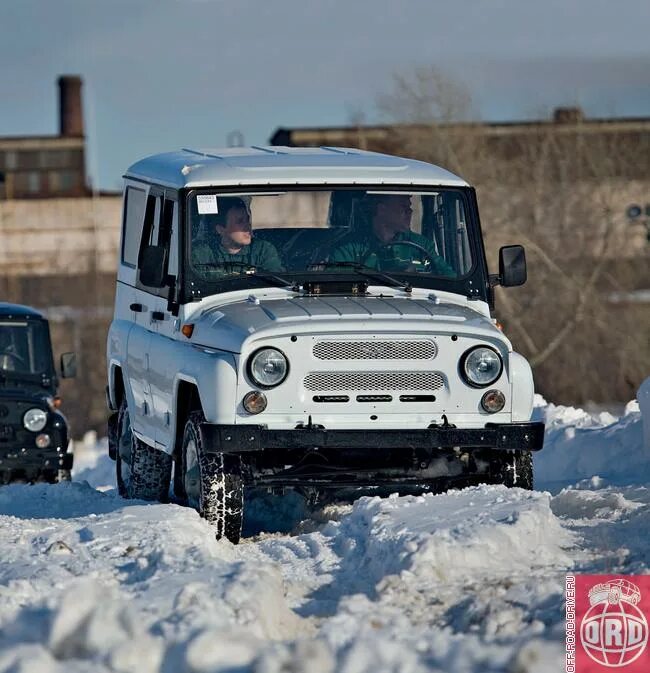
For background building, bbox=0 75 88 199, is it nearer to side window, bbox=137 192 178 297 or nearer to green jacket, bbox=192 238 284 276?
side window, bbox=137 192 178 297

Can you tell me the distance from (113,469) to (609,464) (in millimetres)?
8791

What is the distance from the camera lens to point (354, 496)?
11.5 metres

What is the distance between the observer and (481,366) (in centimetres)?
982

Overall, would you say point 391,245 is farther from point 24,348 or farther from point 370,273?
point 24,348

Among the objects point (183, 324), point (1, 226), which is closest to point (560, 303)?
point (1, 226)

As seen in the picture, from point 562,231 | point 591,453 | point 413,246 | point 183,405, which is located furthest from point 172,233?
point 562,231

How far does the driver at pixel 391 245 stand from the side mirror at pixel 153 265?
1.06m

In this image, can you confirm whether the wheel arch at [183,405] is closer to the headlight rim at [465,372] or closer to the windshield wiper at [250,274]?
the windshield wiper at [250,274]

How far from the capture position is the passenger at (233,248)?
1059cm

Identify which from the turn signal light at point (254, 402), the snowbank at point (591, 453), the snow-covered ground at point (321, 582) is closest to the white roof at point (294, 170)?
the turn signal light at point (254, 402)

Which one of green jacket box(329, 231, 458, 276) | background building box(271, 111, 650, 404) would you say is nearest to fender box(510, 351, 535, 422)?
green jacket box(329, 231, 458, 276)

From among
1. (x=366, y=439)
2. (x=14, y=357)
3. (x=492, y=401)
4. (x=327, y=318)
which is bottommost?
(x=14, y=357)

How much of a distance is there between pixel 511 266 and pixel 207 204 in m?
1.97

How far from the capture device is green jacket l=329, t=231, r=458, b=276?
1071 centimetres
